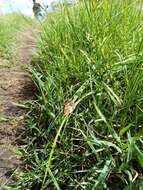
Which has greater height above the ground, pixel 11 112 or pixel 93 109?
pixel 11 112

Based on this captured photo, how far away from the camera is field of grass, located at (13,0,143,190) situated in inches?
57.7

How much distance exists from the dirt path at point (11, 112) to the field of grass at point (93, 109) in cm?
9

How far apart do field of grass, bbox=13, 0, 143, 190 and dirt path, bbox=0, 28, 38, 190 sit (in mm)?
91

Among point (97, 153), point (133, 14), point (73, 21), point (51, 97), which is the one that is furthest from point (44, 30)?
Result: point (97, 153)

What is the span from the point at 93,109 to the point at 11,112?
2.35 feet

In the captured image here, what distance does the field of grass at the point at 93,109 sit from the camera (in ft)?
4.81

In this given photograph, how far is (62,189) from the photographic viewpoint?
1.56 metres

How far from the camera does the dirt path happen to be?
5.93 ft

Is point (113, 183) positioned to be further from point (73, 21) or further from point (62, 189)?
point (73, 21)

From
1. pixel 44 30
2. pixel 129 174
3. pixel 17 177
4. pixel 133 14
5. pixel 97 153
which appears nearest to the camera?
pixel 129 174

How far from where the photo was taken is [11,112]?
2.36m

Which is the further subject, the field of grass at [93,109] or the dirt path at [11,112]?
the dirt path at [11,112]

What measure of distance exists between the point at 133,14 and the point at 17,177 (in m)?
1.19

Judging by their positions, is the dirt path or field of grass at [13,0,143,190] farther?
the dirt path
